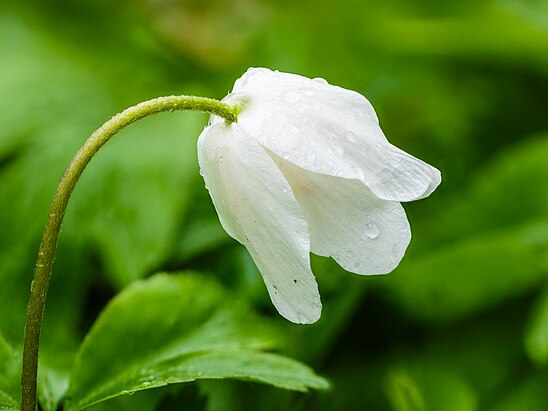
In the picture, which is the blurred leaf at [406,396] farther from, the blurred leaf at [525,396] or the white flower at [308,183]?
the white flower at [308,183]

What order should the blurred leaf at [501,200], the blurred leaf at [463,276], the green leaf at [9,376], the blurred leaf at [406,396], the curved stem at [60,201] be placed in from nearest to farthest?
the curved stem at [60,201] → the green leaf at [9,376] → the blurred leaf at [406,396] → the blurred leaf at [463,276] → the blurred leaf at [501,200]

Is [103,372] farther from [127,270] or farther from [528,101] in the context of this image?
[528,101]

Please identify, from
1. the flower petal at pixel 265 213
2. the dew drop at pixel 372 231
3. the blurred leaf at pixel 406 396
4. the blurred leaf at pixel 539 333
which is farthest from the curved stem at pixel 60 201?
the blurred leaf at pixel 539 333

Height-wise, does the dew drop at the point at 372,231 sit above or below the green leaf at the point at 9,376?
below

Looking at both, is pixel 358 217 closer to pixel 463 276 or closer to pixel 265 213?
pixel 265 213

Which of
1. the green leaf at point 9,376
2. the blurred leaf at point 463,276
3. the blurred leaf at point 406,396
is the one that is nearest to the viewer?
the green leaf at point 9,376

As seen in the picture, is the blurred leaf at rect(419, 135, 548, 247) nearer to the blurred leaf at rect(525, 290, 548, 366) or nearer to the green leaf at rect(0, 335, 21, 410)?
the blurred leaf at rect(525, 290, 548, 366)

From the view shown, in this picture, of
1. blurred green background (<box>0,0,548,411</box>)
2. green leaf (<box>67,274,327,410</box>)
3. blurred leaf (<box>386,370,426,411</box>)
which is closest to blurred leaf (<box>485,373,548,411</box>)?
blurred green background (<box>0,0,548,411</box>)
